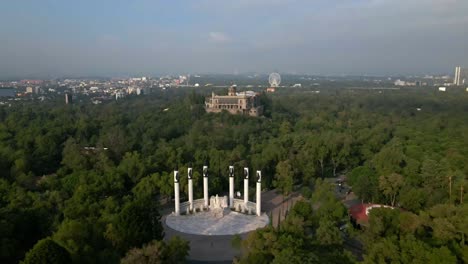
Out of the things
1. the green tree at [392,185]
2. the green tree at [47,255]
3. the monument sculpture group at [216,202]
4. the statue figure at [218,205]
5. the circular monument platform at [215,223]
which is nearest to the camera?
the green tree at [47,255]

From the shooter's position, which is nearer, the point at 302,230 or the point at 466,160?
the point at 302,230

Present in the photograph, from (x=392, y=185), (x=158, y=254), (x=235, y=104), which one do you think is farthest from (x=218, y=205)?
(x=235, y=104)

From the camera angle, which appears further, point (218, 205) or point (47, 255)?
point (218, 205)

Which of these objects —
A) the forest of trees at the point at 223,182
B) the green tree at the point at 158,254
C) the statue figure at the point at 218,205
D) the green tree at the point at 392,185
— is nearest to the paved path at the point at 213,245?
the forest of trees at the point at 223,182

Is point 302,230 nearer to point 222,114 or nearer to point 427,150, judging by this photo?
point 427,150

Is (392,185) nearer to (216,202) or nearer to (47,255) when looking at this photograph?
(216,202)

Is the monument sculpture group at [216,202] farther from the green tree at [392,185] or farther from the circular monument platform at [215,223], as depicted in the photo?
the green tree at [392,185]

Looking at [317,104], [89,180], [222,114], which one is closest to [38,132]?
[89,180]
